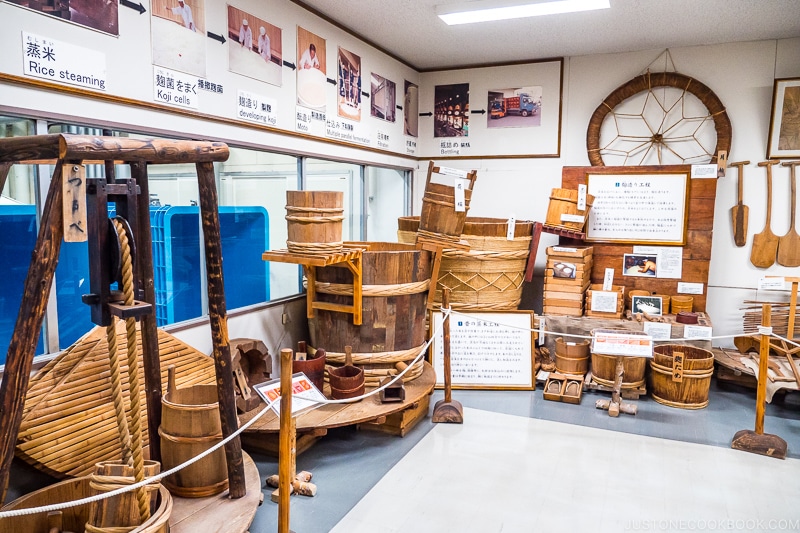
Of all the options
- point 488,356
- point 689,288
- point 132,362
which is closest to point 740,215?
point 689,288

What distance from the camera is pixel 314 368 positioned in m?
3.56

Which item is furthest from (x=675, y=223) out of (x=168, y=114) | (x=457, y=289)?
(x=168, y=114)

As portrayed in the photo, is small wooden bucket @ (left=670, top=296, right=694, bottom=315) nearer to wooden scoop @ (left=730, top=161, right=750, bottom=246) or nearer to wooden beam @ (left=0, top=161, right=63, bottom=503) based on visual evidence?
wooden scoop @ (left=730, top=161, right=750, bottom=246)

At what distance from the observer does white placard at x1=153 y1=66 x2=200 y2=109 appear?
315cm

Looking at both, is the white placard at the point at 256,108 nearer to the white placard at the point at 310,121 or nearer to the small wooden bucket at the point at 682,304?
the white placard at the point at 310,121

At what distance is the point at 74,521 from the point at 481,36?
16.1ft

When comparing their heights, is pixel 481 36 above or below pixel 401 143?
above

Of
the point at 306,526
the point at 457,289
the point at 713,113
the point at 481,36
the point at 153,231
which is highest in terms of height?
the point at 481,36

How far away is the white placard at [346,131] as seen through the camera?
15.8ft

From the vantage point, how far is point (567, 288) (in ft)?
17.1

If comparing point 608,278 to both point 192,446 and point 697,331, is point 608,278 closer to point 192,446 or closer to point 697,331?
point 697,331

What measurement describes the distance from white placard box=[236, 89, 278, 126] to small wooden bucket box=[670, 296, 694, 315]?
13.1 feet

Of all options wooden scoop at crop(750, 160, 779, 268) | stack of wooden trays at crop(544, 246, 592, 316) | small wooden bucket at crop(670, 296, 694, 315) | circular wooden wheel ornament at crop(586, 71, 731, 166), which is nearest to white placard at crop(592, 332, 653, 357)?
stack of wooden trays at crop(544, 246, 592, 316)

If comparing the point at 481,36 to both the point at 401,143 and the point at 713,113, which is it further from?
the point at 713,113
